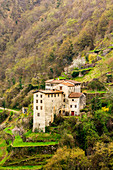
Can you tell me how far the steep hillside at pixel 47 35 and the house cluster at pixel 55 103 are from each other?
29.3 m

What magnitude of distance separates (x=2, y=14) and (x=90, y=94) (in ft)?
459

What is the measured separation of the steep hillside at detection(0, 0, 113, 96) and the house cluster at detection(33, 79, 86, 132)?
2930cm

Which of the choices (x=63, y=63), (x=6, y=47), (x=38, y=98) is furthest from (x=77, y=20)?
(x=38, y=98)

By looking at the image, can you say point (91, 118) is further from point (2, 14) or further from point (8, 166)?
point (2, 14)

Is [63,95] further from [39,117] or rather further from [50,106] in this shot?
[39,117]

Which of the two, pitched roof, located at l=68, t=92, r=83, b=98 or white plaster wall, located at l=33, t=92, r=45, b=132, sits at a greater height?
pitched roof, located at l=68, t=92, r=83, b=98

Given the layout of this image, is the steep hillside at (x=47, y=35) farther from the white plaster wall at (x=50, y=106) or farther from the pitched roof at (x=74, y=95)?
the white plaster wall at (x=50, y=106)

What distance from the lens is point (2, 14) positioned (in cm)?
16075

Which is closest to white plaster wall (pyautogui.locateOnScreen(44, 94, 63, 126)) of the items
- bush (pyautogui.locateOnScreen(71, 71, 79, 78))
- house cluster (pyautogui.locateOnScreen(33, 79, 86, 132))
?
house cluster (pyautogui.locateOnScreen(33, 79, 86, 132))

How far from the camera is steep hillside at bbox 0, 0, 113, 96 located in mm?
84125

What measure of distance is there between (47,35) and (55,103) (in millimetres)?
79548

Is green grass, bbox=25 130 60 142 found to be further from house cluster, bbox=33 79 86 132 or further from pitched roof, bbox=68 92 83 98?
pitched roof, bbox=68 92 83 98

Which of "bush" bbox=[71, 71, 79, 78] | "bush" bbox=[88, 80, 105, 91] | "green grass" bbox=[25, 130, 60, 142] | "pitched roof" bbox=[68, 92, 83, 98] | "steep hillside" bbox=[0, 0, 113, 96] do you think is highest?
"steep hillside" bbox=[0, 0, 113, 96]

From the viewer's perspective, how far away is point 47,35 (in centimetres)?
11506
